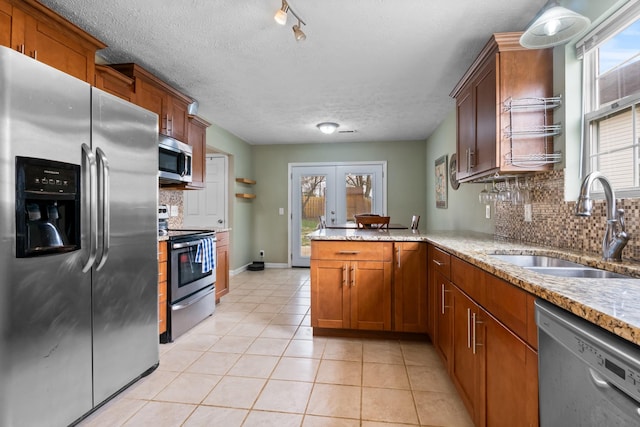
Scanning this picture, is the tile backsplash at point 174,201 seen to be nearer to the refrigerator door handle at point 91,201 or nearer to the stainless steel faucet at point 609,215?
the refrigerator door handle at point 91,201

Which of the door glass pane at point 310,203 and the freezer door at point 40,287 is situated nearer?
the freezer door at point 40,287

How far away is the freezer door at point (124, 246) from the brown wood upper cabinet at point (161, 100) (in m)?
0.85

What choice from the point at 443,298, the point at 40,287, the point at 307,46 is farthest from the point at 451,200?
the point at 40,287

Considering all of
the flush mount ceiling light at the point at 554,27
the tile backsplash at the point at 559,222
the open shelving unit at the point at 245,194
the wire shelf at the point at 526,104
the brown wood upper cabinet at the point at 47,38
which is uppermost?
the brown wood upper cabinet at the point at 47,38

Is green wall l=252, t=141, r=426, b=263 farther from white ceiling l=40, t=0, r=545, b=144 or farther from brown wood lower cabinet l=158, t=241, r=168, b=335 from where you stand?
brown wood lower cabinet l=158, t=241, r=168, b=335

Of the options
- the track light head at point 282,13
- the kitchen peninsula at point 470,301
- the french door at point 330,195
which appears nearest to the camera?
the kitchen peninsula at point 470,301

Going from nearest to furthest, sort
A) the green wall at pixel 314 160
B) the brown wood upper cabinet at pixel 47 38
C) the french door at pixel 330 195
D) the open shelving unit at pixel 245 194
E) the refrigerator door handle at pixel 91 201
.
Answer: the refrigerator door handle at pixel 91 201 < the brown wood upper cabinet at pixel 47 38 < the open shelving unit at pixel 245 194 < the green wall at pixel 314 160 < the french door at pixel 330 195

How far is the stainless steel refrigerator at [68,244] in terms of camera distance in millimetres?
1279

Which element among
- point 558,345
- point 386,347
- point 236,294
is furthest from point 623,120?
point 236,294

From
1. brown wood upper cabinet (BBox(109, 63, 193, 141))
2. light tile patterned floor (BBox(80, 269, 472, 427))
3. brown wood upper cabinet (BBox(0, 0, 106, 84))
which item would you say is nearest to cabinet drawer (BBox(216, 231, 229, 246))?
light tile patterned floor (BBox(80, 269, 472, 427))

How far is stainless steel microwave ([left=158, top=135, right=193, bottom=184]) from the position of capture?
285cm

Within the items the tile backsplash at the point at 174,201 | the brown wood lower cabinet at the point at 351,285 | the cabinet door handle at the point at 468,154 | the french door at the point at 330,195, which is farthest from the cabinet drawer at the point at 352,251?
the french door at the point at 330,195

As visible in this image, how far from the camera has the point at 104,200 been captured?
5.53 feet

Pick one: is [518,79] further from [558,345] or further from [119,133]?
[119,133]
